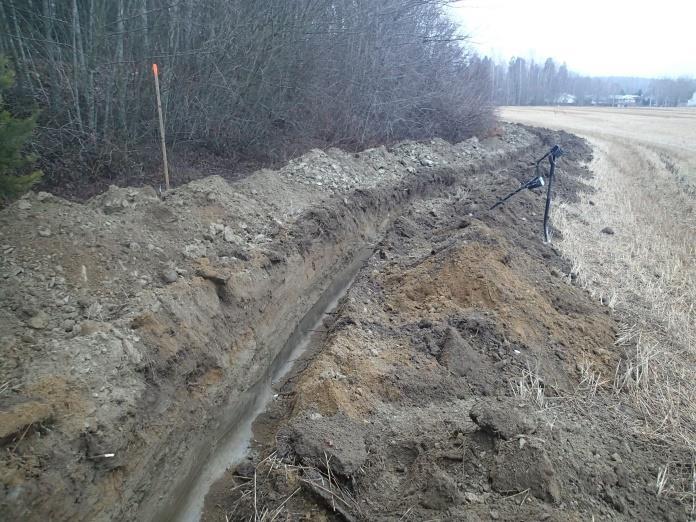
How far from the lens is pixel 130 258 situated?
18.4ft

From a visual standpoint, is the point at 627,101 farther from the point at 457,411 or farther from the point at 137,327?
the point at 137,327

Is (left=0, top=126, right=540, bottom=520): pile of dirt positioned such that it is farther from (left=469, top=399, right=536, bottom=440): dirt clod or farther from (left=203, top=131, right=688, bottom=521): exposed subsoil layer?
(left=469, top=399, right=536, bottom=440): dirt clod

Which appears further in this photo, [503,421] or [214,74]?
[214,74]

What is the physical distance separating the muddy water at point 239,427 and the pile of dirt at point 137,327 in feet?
0.17

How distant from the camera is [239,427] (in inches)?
206

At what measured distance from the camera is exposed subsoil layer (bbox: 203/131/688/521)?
332 cm

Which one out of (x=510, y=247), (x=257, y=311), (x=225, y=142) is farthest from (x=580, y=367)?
(x=225, y=142)

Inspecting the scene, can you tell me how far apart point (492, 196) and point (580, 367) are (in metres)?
5.97

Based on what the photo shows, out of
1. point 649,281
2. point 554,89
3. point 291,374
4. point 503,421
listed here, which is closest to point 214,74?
point 291,374

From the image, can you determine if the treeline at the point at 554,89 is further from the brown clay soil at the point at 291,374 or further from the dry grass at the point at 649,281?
the brown clay soil at the point at 291,374

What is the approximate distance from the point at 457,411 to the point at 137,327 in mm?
2982

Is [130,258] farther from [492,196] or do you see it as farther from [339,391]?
[492,196]

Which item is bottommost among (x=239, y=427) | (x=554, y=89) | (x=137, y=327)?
(x=239, y=427)

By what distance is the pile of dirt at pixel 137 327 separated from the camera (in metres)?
3.64
